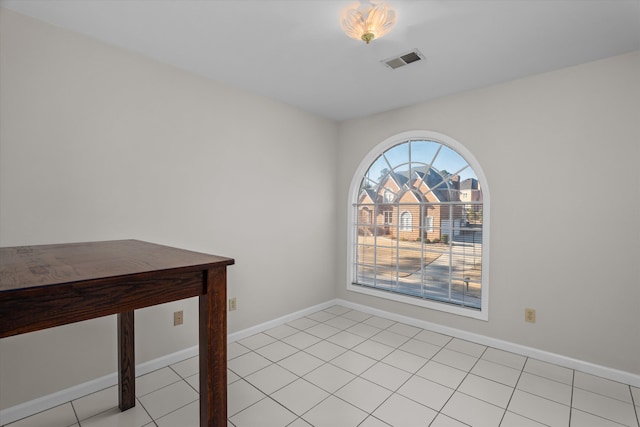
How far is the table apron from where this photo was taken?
803mm

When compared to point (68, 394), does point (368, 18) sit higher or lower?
higher

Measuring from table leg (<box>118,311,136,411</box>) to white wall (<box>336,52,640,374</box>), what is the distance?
8.82 feet

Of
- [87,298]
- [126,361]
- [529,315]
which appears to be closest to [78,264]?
[87,298]

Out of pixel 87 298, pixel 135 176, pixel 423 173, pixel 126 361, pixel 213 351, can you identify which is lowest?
pixel 126 361

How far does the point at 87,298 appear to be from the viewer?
0.91m

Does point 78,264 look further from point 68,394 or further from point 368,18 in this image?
point 368,18

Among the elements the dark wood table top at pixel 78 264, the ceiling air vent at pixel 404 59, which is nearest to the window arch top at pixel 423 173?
the ceiling air vent at pixel 404 59

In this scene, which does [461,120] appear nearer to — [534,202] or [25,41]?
[534,202]

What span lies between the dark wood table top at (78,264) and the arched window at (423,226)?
254cm

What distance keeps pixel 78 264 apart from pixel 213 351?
58 centimetres

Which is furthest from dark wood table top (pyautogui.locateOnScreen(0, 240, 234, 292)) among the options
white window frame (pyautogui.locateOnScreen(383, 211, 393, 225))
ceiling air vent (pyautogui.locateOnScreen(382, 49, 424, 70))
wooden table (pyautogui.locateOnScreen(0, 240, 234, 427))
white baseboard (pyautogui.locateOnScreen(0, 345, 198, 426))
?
white window frame (pyautogui.locateOnScreen(383, 211, 393, 225))

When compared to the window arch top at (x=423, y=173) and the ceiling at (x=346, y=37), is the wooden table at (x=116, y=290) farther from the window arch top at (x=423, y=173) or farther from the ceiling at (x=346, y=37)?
the window arch top at (x=423, y=173)

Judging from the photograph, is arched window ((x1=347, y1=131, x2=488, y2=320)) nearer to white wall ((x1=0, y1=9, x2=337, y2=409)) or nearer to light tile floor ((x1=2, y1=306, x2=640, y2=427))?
light tile floor ((x1=2, y1=306, x2=640, y2=427))

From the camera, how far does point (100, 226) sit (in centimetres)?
209
